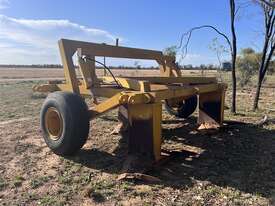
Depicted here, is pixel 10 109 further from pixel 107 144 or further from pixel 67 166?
pixel 67 166

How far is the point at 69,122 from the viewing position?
4.66 metres

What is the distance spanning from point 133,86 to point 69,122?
99 centimetres

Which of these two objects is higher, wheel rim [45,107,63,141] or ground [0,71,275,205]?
wheel rim [45,107,63,141]

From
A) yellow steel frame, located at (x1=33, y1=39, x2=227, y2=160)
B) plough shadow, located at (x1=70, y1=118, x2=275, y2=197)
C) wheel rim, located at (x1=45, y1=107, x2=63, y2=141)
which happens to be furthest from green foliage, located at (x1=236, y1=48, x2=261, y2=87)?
wheel rim, located at (x1=45, y1=107, x2=63, y2=141)

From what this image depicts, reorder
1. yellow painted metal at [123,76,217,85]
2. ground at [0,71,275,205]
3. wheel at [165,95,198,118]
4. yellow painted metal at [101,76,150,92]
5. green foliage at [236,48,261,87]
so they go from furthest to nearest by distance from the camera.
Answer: green foliage at [236,48,261,87] → wheel at [165,95,198,118] → yellow painted metal at [123,76,217,85] → yellow painted metal at [101,76,150,92] → ground at [0,71,275,205]

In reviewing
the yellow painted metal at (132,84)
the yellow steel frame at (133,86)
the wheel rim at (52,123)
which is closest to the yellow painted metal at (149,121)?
the yellow steel frame at (133,86)

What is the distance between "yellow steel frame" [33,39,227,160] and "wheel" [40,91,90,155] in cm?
26

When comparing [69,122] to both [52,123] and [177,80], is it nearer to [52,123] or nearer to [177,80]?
[52,123]

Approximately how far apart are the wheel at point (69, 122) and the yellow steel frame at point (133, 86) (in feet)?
0.84

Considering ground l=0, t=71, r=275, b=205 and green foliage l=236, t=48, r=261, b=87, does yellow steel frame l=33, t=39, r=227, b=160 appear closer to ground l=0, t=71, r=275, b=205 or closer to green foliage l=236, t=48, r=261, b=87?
ground l=0, t=71, r=275, b=205

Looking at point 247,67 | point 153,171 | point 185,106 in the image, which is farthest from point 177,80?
point 247,67

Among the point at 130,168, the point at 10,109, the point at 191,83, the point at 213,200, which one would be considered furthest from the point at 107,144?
the point at 10,109

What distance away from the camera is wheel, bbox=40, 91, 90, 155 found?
4.66m

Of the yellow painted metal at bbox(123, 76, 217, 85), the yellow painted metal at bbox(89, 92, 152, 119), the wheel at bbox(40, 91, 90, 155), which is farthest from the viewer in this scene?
the yellow painted metal at bbox(123, 76, 217, 85)
